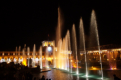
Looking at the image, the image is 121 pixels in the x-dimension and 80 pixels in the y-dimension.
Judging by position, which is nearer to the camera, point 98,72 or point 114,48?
point 98,72

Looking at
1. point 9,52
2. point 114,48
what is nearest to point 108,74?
point 114,48

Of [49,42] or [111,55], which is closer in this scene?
[111,55]

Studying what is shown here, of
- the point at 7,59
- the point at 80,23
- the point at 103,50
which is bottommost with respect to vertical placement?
the point at 7,59

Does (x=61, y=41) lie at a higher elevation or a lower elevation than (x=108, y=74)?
higher

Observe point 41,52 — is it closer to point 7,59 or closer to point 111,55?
point 7,59

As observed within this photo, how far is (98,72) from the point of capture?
14992 mm

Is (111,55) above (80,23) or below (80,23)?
below

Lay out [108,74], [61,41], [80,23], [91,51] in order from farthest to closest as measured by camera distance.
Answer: [91,51] → [61,41] → [80,23] → [108,74]

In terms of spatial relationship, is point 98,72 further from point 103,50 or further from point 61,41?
point 103,50

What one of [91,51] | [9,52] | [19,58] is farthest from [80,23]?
[9,52]

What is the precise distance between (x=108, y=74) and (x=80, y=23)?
14324mm

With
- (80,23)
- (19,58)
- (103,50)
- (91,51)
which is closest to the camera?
(80,23)

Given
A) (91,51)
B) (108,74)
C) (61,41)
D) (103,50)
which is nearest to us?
(108,74)

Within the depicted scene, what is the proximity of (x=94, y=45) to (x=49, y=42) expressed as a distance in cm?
3217
